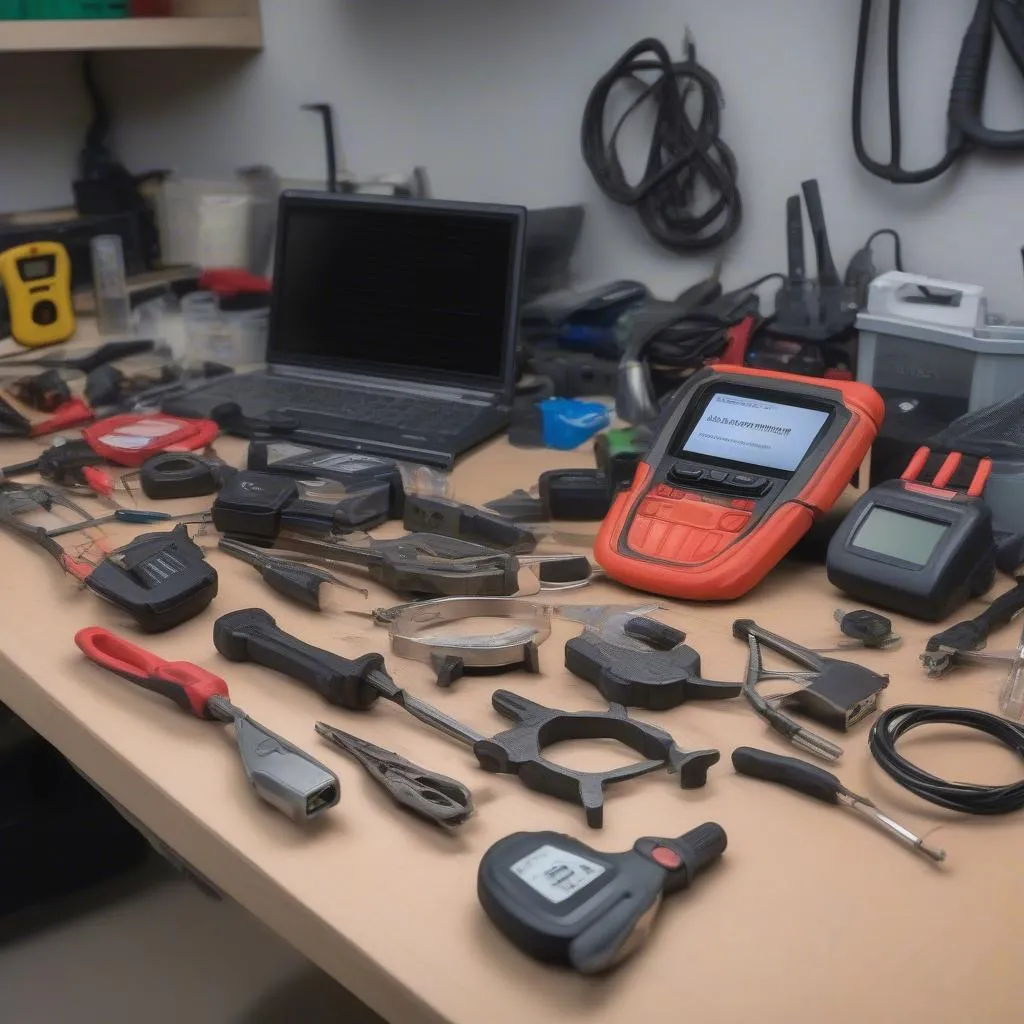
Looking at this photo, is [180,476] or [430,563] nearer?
[430,563]

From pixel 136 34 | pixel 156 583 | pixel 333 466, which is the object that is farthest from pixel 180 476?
pixel 136 34

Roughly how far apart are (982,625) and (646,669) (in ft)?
0.72

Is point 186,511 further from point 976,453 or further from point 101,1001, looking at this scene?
point 976,453

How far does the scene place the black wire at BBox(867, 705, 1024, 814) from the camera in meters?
0.53

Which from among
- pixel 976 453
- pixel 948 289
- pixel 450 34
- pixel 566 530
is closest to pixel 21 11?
pixel 450 34

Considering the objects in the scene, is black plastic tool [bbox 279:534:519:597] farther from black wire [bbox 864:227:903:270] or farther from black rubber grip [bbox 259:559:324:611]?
black wire [bbox 864:227:903:270]

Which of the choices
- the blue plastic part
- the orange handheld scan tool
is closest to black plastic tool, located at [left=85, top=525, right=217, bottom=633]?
the orange handheld scan tool

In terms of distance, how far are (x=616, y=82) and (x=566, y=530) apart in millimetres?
632

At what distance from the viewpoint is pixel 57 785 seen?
39.6 inches

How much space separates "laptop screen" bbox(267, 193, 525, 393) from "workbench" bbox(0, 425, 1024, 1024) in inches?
17.8

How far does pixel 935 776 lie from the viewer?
56 cm

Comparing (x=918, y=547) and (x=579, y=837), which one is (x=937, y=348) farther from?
(x=579, y=837)

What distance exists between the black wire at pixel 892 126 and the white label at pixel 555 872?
0.81 meters

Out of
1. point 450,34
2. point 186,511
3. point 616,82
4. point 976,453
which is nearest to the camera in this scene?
point 976,453
